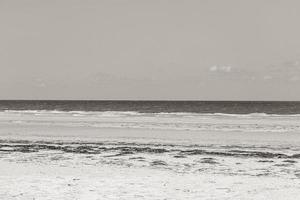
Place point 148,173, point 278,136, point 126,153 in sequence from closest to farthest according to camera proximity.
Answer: point 148,173, point 126,153, point 278,136

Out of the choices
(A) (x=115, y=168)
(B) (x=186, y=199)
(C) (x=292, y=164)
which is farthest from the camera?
(C) (x=292, y=164)

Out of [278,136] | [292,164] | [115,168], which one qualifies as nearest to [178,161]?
[115,168]

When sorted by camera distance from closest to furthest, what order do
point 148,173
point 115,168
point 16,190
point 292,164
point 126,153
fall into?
point 16,190
point 148,173
point 115,168
point 292,164
point 126,153

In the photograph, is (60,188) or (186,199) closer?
(186,199)

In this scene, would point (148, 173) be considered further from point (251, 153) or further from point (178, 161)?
point (251, 153)

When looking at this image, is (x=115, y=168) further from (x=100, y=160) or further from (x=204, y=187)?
(x=204, y=187)

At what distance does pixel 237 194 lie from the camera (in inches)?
432

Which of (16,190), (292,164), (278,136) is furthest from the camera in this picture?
(278,136)

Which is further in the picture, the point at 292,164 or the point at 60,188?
the point at 292,164

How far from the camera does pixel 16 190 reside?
11164 mm

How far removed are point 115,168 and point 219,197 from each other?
5.01 metres

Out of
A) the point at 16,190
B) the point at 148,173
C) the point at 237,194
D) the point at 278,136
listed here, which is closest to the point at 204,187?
the point at 237,194

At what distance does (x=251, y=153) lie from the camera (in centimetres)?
1972

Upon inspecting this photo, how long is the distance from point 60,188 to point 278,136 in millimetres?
20419
